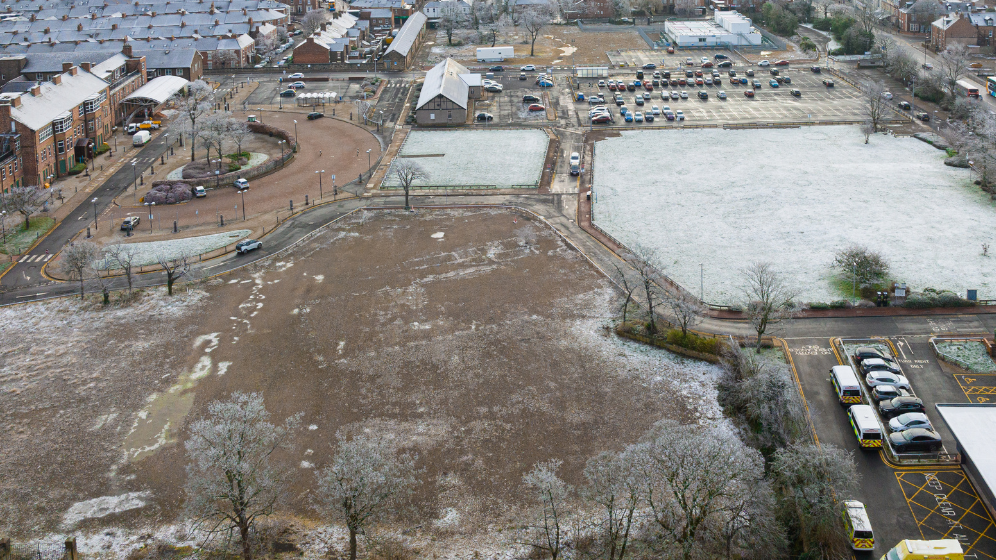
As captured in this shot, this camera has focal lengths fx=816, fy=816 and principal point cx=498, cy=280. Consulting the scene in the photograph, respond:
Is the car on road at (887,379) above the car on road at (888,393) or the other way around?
above

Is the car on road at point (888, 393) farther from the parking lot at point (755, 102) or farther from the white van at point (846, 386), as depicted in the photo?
the parking lot at point (755, 102)

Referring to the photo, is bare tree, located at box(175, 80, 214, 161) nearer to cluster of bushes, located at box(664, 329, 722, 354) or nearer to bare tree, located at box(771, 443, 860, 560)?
cluster of bushes, located at box(664, 329, 722, 354)

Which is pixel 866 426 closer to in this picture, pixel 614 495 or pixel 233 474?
pixel 614 495

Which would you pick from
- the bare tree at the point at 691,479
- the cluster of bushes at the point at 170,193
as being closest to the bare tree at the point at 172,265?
the cluster of bushes at the point at 170,193

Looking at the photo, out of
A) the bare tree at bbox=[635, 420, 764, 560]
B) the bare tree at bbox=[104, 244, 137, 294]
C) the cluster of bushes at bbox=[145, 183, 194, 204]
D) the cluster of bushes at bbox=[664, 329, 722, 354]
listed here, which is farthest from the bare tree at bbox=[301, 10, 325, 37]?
the bare tree at bbox=[635, 420, 764, 560]

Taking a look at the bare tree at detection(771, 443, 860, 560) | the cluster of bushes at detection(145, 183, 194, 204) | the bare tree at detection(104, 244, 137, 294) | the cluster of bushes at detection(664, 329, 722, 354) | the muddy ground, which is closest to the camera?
the bare tree at detection(771, 443, 860, 560)

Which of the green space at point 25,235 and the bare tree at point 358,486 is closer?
the bare tree at point 358,486

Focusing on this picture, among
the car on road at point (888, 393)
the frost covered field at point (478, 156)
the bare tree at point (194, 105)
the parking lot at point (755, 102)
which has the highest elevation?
the parking lot at point (755, 102)
